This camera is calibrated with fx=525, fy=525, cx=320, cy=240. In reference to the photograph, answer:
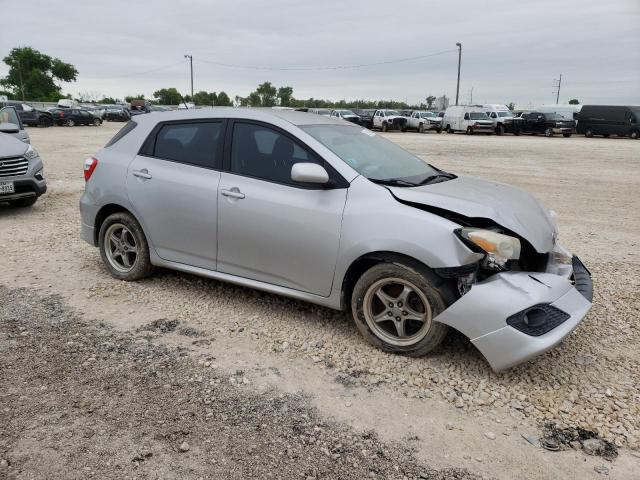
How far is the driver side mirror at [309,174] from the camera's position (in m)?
3.72

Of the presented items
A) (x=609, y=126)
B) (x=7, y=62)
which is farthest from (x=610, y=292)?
(x=7, y=62)

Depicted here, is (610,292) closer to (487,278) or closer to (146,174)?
(487,278)

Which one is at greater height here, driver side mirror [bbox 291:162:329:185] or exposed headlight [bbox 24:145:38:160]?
driver side mirror [bbox 291:162:329:185]

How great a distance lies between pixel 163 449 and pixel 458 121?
122 feet

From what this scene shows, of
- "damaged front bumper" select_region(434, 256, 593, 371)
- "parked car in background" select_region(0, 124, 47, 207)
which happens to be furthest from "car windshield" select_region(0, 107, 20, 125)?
"damaged front bumper" select_region(434, 256, 593, 371)

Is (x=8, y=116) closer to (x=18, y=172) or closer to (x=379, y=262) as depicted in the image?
(x=18, y=172)

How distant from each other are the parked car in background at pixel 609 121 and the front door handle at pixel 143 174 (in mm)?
33762

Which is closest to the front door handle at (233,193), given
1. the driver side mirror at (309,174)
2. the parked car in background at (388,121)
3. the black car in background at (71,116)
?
the driver side mirror at (309,174)

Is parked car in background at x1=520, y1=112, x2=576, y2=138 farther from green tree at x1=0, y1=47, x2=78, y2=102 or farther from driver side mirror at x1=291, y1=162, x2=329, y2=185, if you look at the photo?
green tree at x1=0, y1=47, x2=78, y2=102

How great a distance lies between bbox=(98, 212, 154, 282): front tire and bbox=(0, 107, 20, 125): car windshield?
7798mm

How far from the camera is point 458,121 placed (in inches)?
1463

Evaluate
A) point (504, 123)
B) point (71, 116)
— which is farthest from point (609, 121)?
point (71, 116)

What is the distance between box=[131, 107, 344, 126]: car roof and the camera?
4355 mm

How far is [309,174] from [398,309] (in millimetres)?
1130
